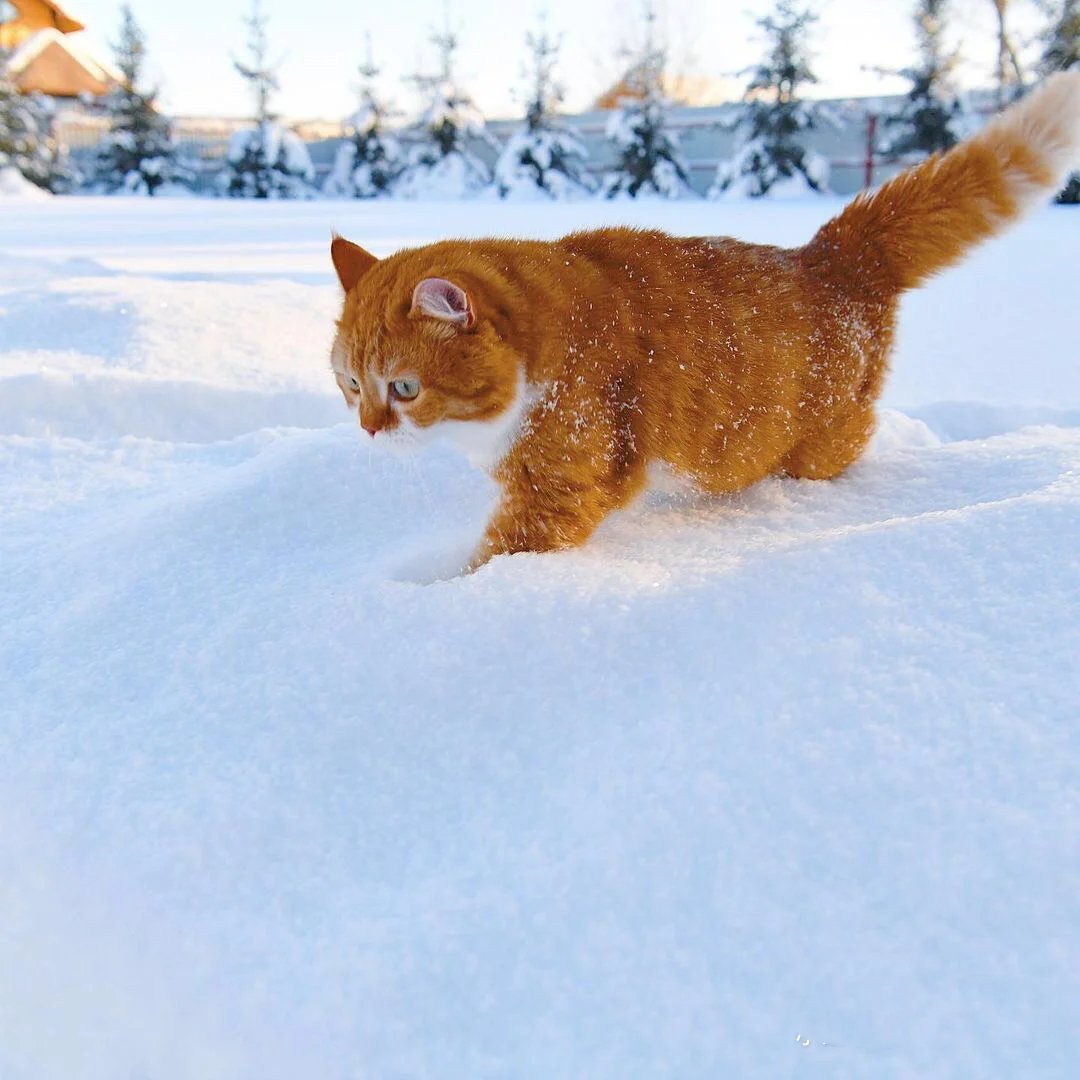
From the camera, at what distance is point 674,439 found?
130 cm

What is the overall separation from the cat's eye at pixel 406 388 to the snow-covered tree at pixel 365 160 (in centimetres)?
1622

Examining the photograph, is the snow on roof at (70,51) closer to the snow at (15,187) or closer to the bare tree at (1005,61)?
the snow at (15,187)

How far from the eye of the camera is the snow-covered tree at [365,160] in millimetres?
16156

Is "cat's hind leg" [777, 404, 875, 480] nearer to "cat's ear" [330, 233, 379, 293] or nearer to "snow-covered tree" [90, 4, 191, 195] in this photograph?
"cat's ear" [330, 233, 379, 293]

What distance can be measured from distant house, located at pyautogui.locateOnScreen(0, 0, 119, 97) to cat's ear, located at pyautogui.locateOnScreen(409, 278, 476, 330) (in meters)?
18.5

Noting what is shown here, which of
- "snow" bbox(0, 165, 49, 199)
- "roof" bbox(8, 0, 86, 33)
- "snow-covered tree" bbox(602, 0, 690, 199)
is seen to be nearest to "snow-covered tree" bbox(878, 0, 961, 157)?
"snow-covered tree" bbox(602, 0, 690, 199)

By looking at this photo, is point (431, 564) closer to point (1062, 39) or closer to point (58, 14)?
point (1062, 39)

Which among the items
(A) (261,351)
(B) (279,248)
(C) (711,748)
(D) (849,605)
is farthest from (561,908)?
(B) (279,248)

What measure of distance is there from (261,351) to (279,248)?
3.35m

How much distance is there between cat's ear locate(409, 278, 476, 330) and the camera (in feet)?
3.81

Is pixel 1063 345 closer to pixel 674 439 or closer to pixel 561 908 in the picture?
pixel 674 439

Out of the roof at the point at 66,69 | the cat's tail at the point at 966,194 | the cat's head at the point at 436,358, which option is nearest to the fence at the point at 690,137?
the roof at the point at 66,69

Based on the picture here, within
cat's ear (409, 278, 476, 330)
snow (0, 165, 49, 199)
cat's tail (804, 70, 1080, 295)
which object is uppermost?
snow (0, 165, 49, 199)

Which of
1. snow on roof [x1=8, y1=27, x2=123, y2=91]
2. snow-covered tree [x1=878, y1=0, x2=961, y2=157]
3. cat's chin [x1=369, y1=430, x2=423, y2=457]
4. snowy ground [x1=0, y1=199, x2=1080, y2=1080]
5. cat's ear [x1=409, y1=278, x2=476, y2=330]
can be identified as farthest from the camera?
snow on roof [x1=8, y1=27, x2=123, y2=91]
